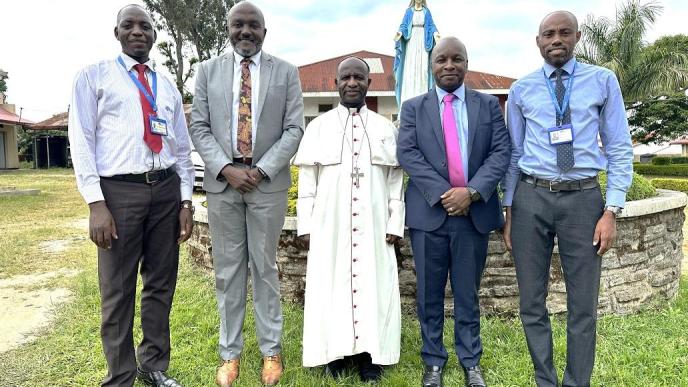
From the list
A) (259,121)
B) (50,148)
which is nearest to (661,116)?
(259,121)

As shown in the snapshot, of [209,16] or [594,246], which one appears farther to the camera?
[209,16]

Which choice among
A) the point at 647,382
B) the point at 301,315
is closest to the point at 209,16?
the point at 301,315

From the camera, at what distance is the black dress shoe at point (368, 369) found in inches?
122

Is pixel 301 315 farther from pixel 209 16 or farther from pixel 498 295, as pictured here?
pixel 209 16

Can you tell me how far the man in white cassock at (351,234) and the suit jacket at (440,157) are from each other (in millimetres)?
131

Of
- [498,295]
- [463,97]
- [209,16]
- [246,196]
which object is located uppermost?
[209,16]

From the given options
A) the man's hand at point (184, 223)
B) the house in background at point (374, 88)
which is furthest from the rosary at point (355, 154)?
the house in background at point (374, 88)

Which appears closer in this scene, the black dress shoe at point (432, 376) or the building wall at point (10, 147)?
the black dress shoe at point (432, 376)

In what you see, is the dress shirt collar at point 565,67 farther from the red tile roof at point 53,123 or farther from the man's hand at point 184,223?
the red tile roof at point 53,123

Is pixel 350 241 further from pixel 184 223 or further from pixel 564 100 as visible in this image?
pixel 564 100

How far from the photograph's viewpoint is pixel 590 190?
2.62m

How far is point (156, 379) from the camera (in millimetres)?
3055

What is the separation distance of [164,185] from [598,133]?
7.87ft

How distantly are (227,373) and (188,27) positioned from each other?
86.0 ft
